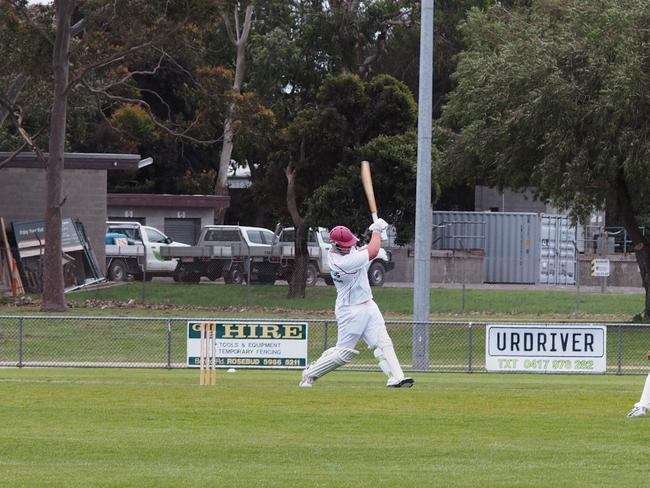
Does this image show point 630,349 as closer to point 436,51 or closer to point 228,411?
point 228,411

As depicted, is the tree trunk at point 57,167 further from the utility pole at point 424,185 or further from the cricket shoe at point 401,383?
the cricket shoe at point 401,383

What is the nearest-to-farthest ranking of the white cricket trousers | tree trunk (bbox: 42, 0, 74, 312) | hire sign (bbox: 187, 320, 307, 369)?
the white cricket trousers, hire sign (bbox: 187, 320, 307, 369), tree trunk (bbox: 42, 0, 74, 312)

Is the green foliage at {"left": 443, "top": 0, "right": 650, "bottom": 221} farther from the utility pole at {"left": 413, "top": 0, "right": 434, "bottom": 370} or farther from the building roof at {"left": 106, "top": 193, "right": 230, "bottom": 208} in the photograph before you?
the building roof at {"left": 106, "top": 193, "right": 230, "bottom": 208}

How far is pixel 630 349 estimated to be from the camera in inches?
1056

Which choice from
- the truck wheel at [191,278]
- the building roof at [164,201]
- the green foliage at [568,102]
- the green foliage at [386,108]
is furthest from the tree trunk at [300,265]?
the building roof at [164,201]

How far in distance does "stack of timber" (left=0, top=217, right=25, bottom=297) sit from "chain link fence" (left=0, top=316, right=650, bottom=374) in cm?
865

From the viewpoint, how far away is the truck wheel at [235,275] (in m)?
42.5

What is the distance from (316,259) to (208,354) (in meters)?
26.1

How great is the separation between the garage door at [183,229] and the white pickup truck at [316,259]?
773 centimetres

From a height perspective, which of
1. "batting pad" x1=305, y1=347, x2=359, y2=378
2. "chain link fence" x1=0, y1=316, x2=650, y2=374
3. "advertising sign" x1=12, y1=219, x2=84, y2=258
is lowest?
"chain link fence" x1=0, y1=316, x2=650, y2=374

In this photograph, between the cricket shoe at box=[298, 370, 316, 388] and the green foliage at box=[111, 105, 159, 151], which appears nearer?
the cricket shoe at box=[298, 370, 316, 388]

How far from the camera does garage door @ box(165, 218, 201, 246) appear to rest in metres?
52.9

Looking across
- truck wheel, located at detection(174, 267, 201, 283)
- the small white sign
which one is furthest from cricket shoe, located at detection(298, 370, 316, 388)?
truck wheel, located at detection(174, 267, 201, 283)

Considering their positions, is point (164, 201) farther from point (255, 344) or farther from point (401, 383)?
point (401, 383)
